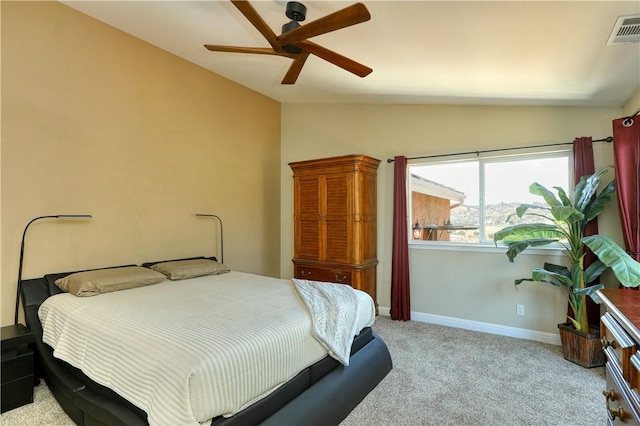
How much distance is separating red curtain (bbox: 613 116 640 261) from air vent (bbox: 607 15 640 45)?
1.00 metres

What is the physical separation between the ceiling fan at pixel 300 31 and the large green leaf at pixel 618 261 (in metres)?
2.35

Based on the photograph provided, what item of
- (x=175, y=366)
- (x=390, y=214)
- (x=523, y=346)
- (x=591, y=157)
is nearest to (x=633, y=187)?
(x=591, y=157)

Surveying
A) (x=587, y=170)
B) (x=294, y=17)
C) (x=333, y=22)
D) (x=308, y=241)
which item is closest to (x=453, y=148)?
(x=587, y=170)

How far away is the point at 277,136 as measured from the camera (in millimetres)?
5359

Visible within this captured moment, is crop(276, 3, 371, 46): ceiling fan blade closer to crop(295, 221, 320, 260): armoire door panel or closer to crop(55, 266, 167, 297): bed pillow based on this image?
crop(55, 266, 167, 297): bed pillow

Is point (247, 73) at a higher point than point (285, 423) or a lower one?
higher

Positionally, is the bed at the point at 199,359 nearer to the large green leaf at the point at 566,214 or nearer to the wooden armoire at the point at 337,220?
the wooden armoire at the point at 337,220

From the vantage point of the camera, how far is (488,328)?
380 cm

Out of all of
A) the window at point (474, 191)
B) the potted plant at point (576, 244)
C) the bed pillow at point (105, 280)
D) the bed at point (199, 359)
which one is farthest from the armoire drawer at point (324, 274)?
the bed pillow at point (105, 280)

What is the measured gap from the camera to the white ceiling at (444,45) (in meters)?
2.05

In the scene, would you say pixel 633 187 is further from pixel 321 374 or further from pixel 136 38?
pixel 136 38

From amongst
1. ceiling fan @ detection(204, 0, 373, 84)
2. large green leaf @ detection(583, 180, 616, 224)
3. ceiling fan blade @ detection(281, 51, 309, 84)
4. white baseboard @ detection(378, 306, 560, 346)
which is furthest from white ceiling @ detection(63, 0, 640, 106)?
white baseboard @ detection(378, 306, 560, 346)

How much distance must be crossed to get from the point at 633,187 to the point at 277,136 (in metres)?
4.38

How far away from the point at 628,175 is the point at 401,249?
231 cm
